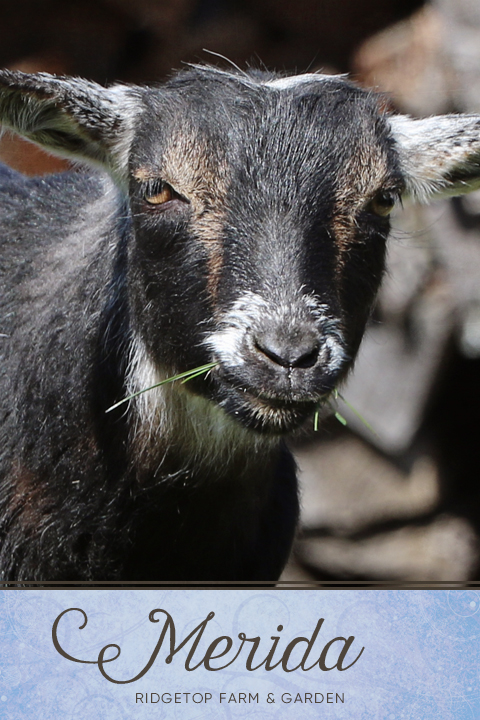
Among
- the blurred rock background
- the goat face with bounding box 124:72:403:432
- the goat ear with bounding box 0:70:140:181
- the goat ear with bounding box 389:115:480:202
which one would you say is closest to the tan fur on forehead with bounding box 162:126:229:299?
the goat face with bounding box 124:72:403:432

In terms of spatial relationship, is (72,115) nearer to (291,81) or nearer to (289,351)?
(291,81)

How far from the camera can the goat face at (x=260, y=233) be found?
8.54ft

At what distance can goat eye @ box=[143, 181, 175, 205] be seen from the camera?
9.59 ft

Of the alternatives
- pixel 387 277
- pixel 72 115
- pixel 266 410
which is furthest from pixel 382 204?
pixel 387 277

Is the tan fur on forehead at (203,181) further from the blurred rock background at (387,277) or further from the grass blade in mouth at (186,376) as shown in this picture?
the blurred rock background at (387,277)

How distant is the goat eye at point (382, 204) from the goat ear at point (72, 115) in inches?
38.1

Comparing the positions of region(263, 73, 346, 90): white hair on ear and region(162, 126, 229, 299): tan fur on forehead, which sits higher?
region(263, 73, 346, 90): white hair on ear

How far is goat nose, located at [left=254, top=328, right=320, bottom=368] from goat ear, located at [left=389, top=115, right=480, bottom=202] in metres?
1.20

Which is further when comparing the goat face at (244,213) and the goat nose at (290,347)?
the goat face at (244,213)

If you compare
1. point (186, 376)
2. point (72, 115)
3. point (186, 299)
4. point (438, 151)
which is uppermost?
point (438, 151)

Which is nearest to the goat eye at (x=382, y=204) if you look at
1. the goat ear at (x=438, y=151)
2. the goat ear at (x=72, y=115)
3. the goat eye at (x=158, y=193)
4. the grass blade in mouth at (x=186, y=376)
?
the goat ear at (x=438, y=151)

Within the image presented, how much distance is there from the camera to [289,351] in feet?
8.17

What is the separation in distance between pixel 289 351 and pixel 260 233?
484 mm

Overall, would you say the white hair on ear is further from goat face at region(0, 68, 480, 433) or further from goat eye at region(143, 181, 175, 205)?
goat eye at region(143, 181, 175, 205)
